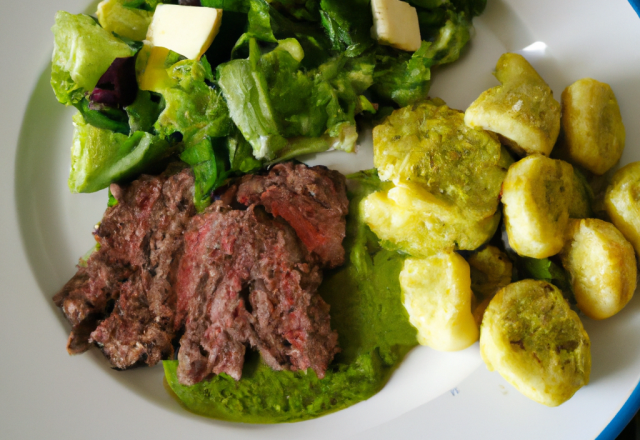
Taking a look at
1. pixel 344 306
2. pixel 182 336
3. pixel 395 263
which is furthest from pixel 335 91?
pixel 182 336

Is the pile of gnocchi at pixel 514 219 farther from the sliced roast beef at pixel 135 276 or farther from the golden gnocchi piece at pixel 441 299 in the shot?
the sliced roast beef at pixel 135 276

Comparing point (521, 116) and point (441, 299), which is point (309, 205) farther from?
point (521, 116)

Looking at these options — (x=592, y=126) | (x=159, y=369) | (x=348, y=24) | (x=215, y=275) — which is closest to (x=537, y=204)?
(x=592, y=126)

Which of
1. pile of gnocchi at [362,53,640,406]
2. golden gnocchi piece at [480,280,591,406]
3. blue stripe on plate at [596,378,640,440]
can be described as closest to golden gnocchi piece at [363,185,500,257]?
pile of gnocchi at [362,53,640,406]

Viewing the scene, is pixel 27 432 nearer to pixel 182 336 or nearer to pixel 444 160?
pixel 182 336

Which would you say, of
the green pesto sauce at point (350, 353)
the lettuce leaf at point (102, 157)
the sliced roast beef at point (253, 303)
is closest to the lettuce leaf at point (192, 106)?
the lettuce leaf at point (102, 157)
